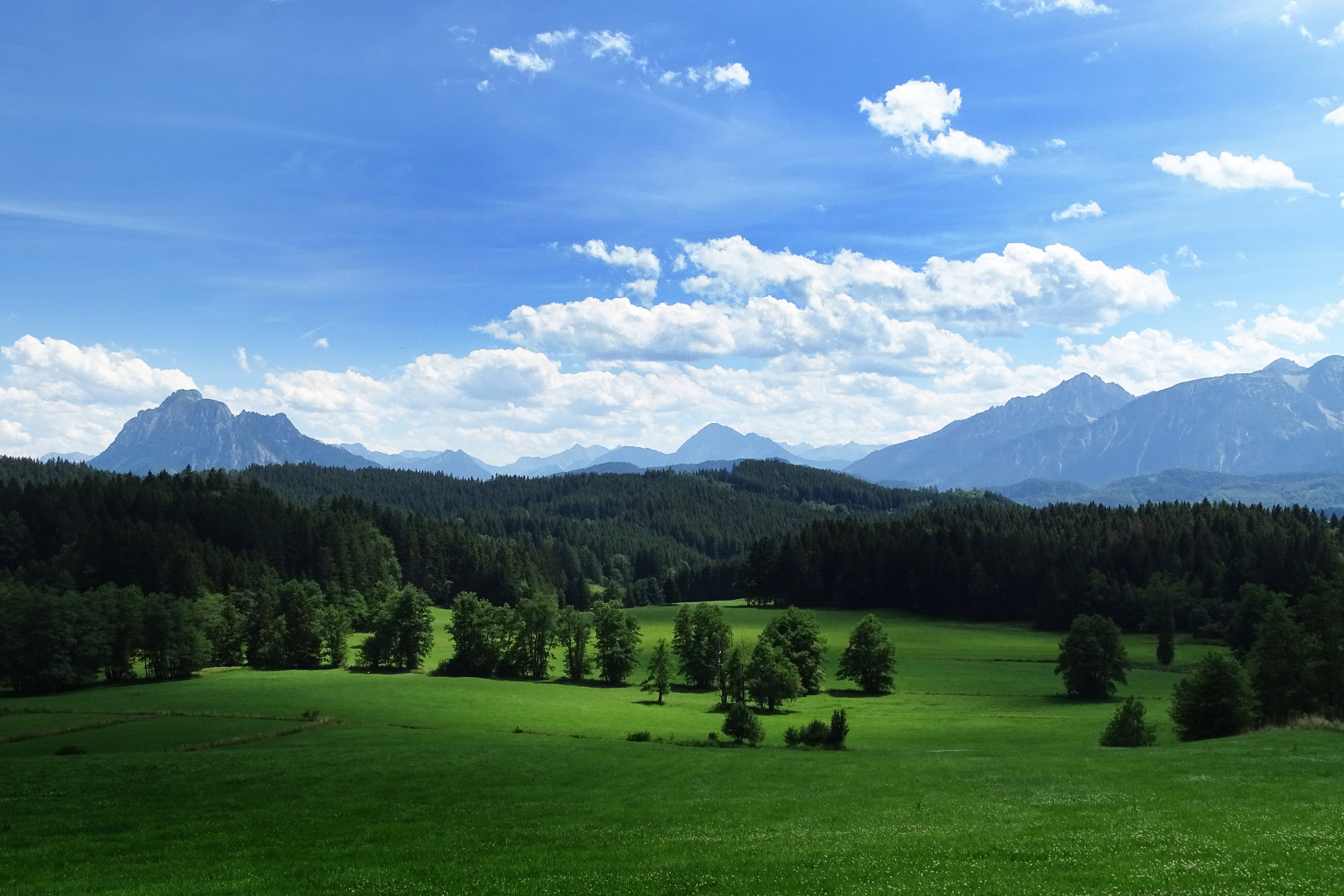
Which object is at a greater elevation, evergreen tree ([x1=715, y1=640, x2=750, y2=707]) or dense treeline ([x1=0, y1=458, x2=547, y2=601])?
dense treeline ([x1=0, y1=458, x2=547, y2=601])

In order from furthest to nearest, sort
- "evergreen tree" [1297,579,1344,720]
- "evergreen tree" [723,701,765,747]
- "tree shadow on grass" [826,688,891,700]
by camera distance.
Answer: "tree shadow on grass" [826,688,891,700], "evergreen tree" [723,701,765,747], "evergreen tree" [1297,579,1344,720]

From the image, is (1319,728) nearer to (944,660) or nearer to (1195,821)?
(1195,821)

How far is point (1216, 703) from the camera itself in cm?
5712

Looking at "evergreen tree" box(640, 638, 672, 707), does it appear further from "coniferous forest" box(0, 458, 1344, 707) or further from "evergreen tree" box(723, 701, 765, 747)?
"evergreen tree" box(723, 701, 765, 747)

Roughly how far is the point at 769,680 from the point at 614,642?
28.4 m

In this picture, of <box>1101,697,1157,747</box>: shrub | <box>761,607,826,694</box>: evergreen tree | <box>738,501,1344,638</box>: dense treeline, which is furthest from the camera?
<box>738,501,1344,638</box>: dense treeline

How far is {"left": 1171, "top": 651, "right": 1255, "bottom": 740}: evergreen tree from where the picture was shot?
5656 centimetres

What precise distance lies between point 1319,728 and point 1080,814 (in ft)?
105

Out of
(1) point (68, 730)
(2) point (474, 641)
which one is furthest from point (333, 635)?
(1) point (68, 730)

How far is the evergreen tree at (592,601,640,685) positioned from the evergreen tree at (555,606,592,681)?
6.47 ft

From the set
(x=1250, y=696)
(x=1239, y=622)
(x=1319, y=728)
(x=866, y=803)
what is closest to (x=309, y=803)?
(x=866, y=803)

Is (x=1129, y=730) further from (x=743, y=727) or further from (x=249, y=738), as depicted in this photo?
(x=249, y=738)

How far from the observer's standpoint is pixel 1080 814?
28.1 m

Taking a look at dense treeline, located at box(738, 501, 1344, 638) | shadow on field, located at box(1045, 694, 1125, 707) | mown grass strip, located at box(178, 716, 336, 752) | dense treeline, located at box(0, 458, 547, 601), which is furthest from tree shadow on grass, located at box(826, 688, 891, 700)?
dense treeline, located at box(0, 458, 547, 601)
